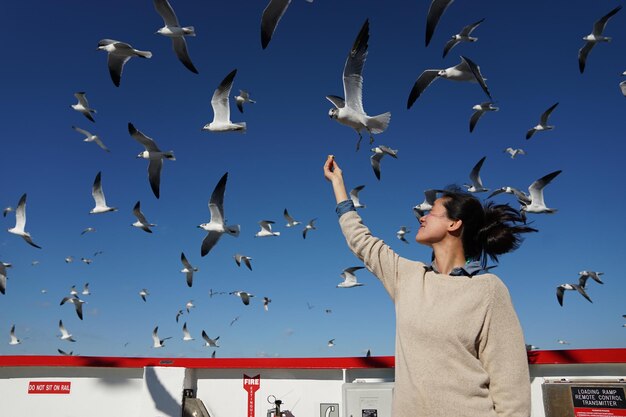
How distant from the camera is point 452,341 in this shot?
76.0 inches

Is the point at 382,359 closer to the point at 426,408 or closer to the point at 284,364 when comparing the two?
the point at 284,364

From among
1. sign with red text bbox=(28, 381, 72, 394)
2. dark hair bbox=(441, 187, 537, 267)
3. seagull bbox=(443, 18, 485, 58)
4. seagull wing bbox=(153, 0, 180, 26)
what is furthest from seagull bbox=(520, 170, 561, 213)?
dark hair bbox=(441, 187, 537, 267)

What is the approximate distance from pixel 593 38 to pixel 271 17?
35.2ft

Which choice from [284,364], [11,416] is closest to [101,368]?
[11,416]

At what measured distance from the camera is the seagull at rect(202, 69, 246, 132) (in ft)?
33.8

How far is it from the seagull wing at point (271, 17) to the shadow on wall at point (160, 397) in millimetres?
5061

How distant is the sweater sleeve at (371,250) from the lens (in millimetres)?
2273

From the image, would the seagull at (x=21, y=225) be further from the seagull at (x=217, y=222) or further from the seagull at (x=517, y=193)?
the seagull at (x=517, y=193)

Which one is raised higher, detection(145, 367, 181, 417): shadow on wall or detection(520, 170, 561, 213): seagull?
detection(520, 170, 561, 213): seagull

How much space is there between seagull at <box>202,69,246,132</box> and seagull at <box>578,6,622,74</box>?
9.44 m

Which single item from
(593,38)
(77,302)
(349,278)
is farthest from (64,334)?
(593,38)

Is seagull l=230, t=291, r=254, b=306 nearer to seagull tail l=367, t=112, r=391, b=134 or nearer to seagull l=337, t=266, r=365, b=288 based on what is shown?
seagull l=337, t=266, r=365, b=288

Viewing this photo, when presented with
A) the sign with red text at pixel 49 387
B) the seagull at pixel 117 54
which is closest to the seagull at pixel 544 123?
the seagull at pixel 117 54

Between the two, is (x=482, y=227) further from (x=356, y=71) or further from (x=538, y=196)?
(x=538, y=196)
